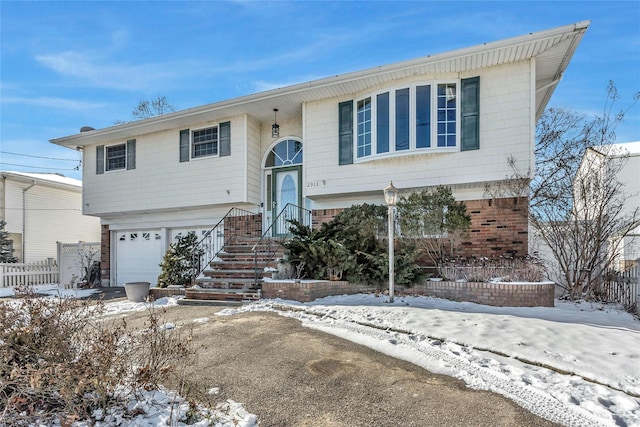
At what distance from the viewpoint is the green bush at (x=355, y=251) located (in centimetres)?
771

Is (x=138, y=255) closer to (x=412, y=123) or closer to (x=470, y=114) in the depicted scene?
(x=412, y=123)

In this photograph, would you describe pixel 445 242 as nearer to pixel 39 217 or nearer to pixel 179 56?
pixel 179 56

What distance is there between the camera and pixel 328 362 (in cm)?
396

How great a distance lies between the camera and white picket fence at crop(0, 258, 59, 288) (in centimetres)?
1288

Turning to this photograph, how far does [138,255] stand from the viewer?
44.6ft

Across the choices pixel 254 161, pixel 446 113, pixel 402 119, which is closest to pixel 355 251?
pixel 402 119

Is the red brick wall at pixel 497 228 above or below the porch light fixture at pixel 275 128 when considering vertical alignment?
below

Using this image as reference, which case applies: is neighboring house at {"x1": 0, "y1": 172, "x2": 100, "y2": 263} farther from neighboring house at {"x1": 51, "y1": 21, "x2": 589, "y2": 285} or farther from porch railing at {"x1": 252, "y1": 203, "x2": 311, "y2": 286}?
porch railing at {"x1": 252, "y1": 203, "x2": 311, "y2": 286}

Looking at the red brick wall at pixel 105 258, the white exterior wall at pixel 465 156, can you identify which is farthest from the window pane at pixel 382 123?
the red brick wall at pixel 105 258

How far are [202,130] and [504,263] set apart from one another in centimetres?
973

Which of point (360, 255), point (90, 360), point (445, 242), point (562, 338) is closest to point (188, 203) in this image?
point (360, 255)

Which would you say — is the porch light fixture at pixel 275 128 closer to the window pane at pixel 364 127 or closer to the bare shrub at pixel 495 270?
the window pane at pixel 364 127

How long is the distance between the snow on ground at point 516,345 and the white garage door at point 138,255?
7776 millimetres

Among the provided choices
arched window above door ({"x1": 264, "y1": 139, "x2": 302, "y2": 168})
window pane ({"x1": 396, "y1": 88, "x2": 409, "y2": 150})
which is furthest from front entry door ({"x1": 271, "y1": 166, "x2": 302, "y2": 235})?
window pane ({"x1": 396, "y1": 88, "x2": 409, "y2": 150})
